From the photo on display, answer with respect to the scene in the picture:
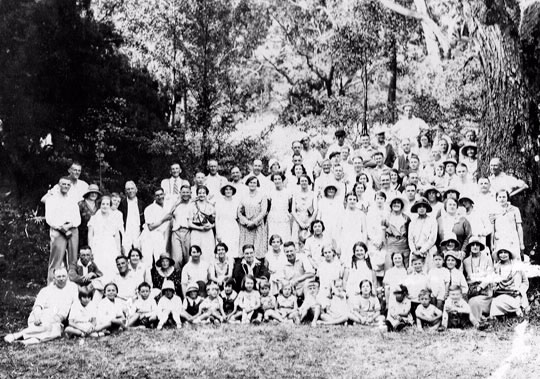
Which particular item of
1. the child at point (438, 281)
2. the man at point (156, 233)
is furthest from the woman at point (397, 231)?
the man at point (156, 233)

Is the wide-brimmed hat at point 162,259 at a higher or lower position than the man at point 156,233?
lower

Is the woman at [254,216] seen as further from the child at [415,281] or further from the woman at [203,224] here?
the child at [415,281]

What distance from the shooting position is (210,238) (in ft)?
29.9

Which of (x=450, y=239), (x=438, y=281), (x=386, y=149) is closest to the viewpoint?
(x=438, y=281)

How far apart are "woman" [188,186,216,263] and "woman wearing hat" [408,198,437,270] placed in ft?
8.85

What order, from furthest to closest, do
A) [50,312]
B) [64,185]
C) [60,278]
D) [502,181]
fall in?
[502,181] → [64,185] → [60,278] → [50,312]

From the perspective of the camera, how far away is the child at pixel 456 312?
25.0 feet

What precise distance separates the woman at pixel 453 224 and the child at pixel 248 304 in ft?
8.08

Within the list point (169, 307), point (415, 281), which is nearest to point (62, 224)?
point (169, 307)

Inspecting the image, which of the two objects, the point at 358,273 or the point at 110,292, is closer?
the point at 110,292

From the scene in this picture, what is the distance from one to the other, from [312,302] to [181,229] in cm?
210

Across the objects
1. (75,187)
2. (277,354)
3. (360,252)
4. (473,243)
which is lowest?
(277,354)

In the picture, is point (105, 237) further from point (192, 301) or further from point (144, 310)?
point (192, 301)

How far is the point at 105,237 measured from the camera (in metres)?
8.73
